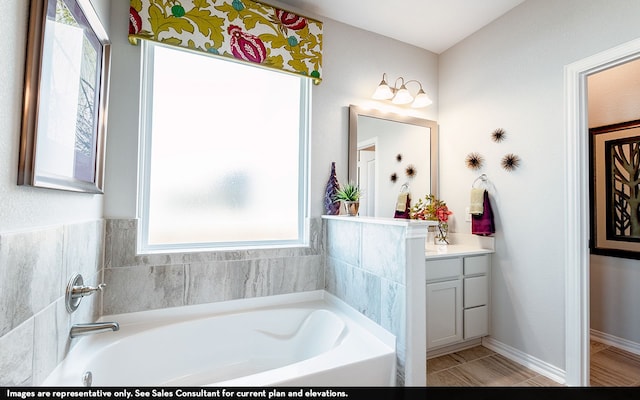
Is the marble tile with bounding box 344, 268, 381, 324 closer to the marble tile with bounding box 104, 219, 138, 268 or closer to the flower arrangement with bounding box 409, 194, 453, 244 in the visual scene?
the flower arrangement with bounding box 409, 194, 453, 244

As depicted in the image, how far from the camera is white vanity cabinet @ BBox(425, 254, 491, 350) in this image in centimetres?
215

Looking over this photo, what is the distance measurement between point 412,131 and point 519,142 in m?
0.86

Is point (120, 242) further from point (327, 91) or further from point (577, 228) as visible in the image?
point (577, 228)

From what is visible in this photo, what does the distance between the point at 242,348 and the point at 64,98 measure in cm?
158

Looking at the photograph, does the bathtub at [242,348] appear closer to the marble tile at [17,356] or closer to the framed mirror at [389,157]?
the marble tile at [17,356]

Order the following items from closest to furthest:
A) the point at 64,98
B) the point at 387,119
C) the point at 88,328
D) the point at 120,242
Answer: the point at 64,98 → the point at 88,328 → the point at 120,242 → the point at 387,119

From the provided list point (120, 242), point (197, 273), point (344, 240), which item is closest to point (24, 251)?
point (120, 242)

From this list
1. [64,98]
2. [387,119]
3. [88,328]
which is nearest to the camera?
[64,98]

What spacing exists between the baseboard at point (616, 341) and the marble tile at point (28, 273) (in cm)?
379

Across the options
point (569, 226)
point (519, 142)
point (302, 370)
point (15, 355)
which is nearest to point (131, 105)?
point (15, 355)

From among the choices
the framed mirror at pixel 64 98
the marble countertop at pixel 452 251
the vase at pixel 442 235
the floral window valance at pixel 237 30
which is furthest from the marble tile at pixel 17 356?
the vase at pixel 442 235

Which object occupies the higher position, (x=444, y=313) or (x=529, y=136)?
(x=529, y=136)

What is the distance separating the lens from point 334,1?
2150 millimetres

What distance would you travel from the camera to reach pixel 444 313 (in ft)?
7.17
